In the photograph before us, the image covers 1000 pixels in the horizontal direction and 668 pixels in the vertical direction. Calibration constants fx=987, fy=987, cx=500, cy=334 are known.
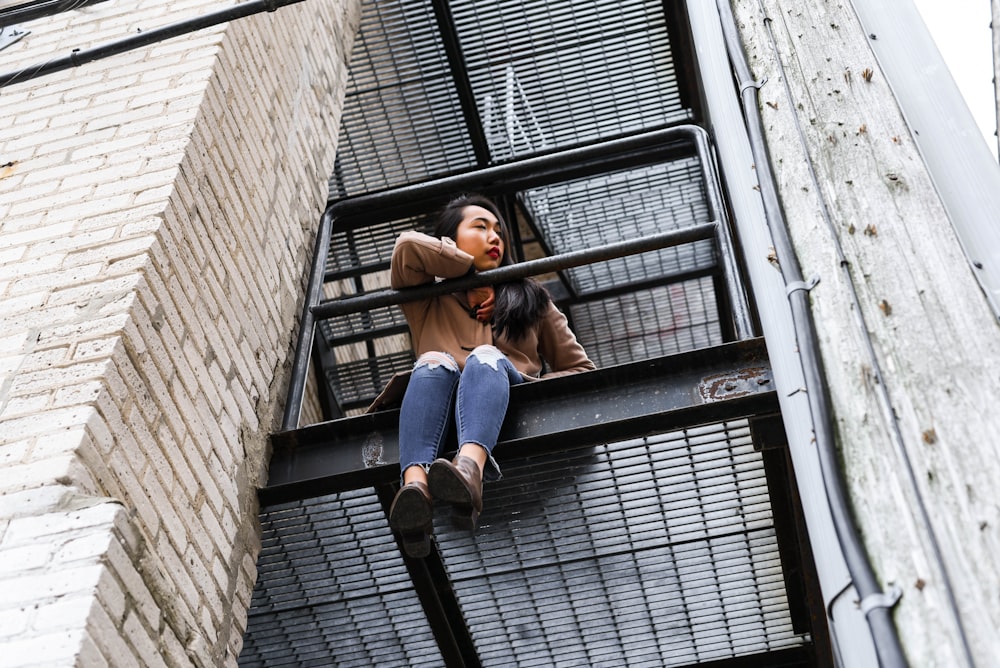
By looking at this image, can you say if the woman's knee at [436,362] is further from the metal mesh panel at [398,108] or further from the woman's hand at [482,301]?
the metal mesh panel at [398,108]

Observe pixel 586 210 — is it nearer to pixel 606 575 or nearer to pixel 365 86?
pixel 365 86

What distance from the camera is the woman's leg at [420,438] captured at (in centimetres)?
284

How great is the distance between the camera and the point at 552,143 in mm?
6129

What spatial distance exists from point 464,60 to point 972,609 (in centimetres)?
497

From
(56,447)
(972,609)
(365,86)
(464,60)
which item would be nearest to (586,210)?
(464,60)

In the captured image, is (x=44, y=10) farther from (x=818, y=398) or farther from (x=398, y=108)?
(x=818, y=398)

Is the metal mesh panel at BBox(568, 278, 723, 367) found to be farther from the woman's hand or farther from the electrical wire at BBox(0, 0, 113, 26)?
the electrical wire at BBox(0, 0, 113, 26)

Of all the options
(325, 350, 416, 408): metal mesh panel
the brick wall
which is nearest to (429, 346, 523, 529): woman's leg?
the brick wall

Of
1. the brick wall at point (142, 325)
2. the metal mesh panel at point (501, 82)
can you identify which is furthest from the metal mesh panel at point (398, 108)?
the brick wall at point (142, 325)

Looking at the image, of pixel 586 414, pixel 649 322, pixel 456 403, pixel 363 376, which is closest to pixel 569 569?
pixel 586 414

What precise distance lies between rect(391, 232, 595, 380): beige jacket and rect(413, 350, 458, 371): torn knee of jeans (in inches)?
5.6

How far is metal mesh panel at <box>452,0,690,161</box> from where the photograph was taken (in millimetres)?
5727

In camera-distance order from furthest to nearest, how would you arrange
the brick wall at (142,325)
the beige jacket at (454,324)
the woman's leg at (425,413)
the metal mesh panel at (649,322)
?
1. the metal mesh panel at (649,322)
2. the beige jacket at (454,324)
3. the woman's leg at (425,413)
4. the brick wall at (142,325)

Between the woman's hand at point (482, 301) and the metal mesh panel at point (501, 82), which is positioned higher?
the metal mesh panel at point (501, 82)
